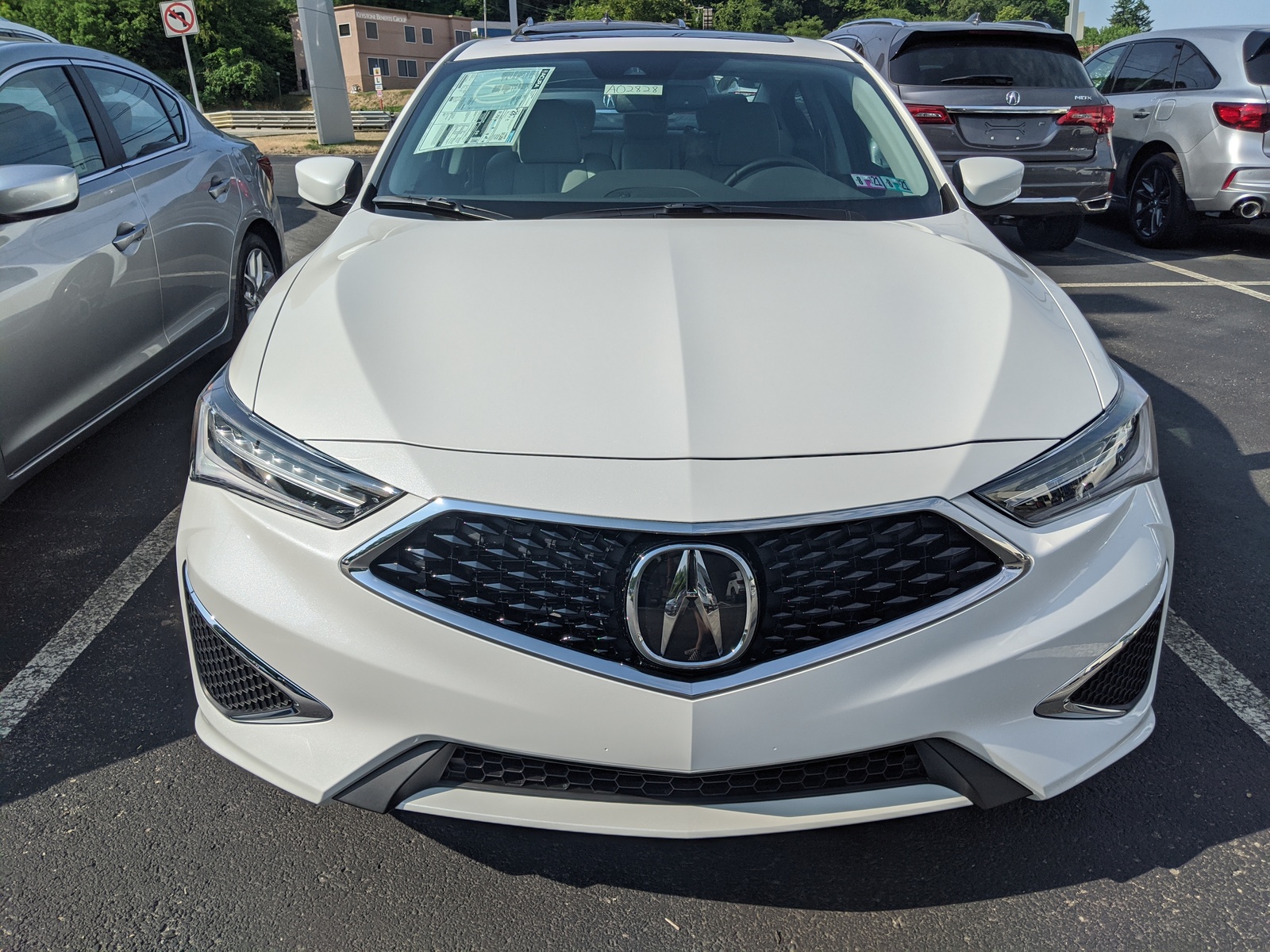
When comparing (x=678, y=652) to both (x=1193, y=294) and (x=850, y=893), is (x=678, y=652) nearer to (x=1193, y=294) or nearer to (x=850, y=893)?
(x=850, y=893)

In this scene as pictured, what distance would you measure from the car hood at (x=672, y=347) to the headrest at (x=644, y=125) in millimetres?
641

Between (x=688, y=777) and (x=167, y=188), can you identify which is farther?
(x=167, y=188)

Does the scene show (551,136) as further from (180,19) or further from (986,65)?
(180,19)

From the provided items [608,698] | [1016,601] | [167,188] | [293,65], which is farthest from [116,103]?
[293,65]

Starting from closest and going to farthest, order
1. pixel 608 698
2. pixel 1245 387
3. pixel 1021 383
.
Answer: pixel 608 698 < pixel 1021 383 < pixel 1245 387

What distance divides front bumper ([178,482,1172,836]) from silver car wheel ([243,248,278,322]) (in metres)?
3.37

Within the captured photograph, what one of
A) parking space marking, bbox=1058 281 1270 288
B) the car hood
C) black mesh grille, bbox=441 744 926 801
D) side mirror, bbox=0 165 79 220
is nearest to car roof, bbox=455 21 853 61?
the car hood

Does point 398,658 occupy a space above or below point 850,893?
above

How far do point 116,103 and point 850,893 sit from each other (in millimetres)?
3900

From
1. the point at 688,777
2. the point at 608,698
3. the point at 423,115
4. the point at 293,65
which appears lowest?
the point at 293,65

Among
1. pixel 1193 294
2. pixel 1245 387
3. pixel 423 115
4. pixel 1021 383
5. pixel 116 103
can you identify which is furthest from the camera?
pixel 1193 294

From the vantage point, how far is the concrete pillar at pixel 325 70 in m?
20.2

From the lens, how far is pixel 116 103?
4074 millimetres

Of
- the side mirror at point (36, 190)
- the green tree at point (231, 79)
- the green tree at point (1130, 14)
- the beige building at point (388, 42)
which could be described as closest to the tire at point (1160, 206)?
the side mirror at point (36, 190)
